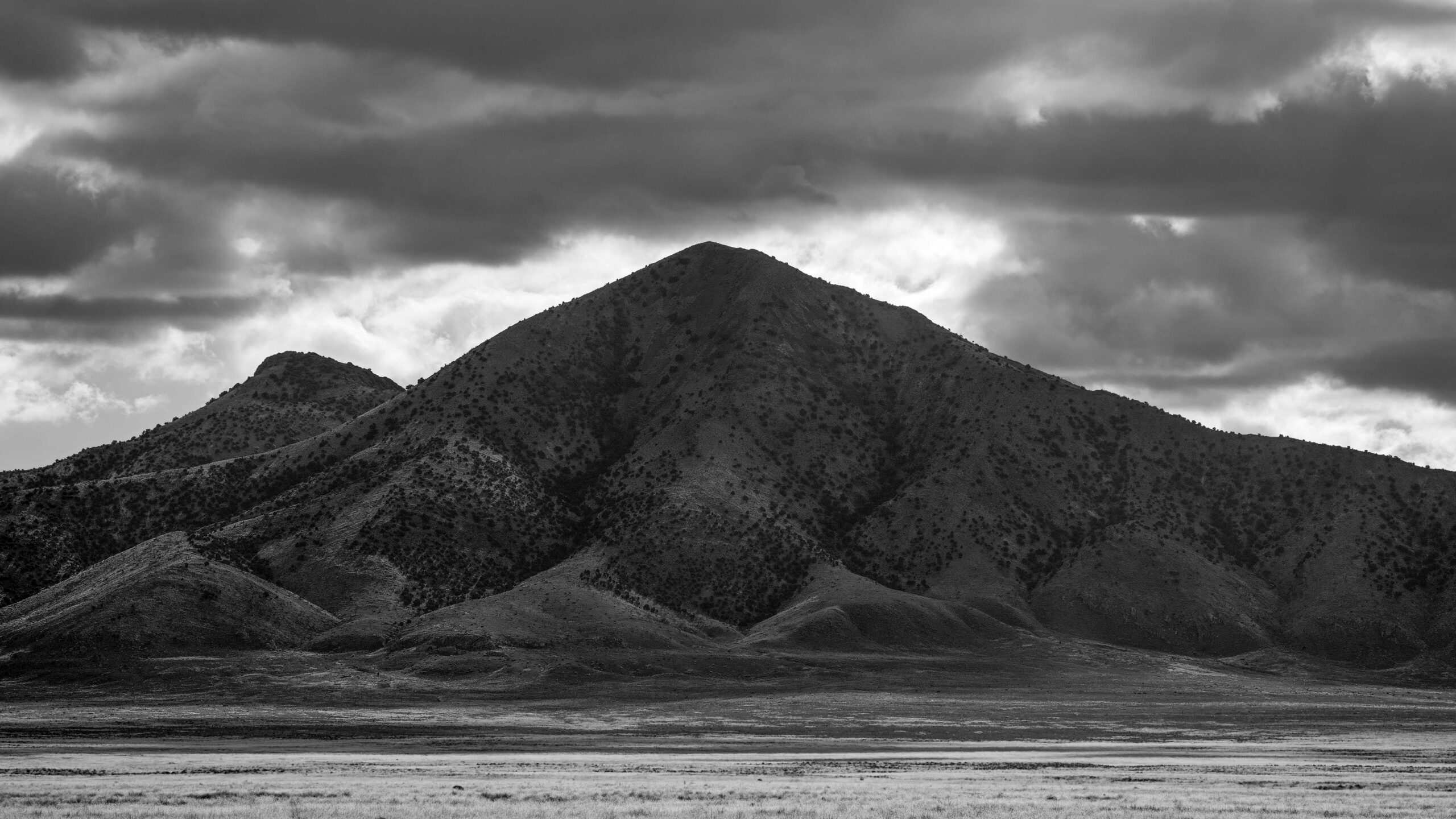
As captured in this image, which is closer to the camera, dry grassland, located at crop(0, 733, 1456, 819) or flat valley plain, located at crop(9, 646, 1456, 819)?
dry grassland, located at crop(0, 733, 1456, 819)

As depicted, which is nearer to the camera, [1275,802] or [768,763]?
[1275,802]

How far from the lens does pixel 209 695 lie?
539 feet

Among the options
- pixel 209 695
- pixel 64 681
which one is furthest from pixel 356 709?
pixel 64 681

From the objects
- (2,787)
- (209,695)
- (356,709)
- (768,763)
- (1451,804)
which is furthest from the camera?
(209,695)

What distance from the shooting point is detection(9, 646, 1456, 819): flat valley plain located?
5878 centimetres

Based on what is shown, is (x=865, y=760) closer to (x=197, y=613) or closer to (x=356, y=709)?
(x=356, y=709)

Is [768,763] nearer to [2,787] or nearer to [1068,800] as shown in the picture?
[1068,800]

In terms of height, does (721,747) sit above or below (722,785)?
below

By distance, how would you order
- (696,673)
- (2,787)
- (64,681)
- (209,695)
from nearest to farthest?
(2,787) → (209,695) → (64,681) → (696,673)

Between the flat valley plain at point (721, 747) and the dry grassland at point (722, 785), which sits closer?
the dry grassland at point (722, 785)

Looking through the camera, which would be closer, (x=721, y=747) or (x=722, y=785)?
(x=722, y=785)

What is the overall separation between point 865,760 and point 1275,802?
1207 inches

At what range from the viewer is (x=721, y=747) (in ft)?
341

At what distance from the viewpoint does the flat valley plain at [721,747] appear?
58.8m
